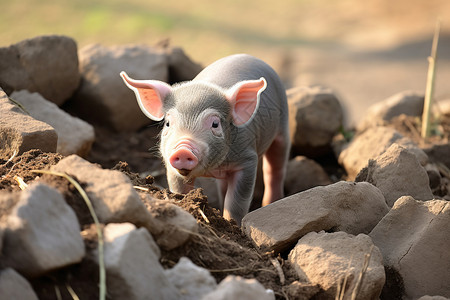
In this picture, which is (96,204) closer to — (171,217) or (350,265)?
(171,217)

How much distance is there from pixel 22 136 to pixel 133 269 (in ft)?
6.65

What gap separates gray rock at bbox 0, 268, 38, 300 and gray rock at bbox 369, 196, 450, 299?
2.11 m

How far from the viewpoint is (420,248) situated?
3.54m

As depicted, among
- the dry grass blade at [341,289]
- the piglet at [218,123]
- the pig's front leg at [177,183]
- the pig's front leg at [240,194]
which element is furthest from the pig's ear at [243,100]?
the dry grass blade at [341,289]

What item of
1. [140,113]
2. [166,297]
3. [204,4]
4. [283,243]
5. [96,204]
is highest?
[96,204]

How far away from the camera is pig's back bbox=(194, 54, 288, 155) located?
17.2 feet

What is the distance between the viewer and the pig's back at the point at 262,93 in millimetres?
5238

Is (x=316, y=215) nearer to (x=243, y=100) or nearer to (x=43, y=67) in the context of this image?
(x=243, y=100)

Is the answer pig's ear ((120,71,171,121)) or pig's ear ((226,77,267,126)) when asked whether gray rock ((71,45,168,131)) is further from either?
pig's ear ((226,77,267,126))

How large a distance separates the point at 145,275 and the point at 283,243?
1.27 m

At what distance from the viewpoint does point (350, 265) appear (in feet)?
10.8

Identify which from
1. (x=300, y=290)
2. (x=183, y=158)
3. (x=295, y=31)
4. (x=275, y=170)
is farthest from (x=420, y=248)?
(x=295, y=31)

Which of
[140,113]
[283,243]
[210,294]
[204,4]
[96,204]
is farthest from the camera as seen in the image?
[204,4]

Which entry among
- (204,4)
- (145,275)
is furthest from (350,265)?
(204,4)
